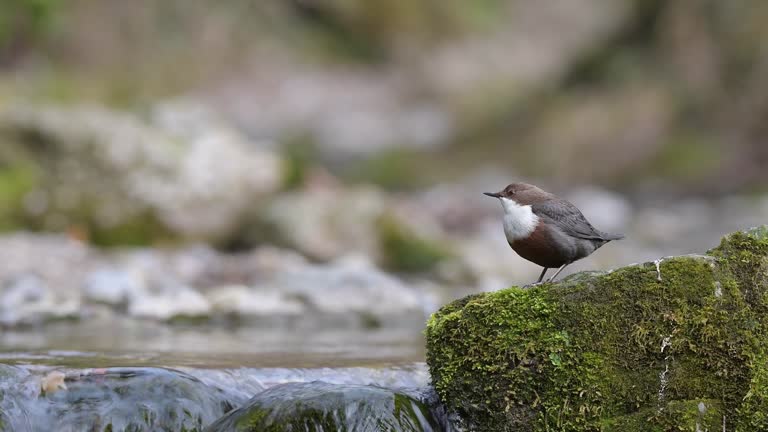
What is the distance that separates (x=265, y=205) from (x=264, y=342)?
212 inches

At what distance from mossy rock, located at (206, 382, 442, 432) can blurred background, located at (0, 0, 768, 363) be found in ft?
6.07

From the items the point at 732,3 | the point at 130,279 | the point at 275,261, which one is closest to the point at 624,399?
the point at 130,279

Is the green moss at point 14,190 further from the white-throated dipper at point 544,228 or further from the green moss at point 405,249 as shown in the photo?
the white-throated dipper at point 544,228

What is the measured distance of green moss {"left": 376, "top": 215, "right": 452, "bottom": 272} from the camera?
1230 cm

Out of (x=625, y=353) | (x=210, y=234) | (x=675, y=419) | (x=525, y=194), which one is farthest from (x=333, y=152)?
(x=675, y=419)

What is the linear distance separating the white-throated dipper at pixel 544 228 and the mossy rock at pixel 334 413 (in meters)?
1.07

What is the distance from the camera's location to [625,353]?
421 centimetres

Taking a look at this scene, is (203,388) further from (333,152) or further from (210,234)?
(333,152)

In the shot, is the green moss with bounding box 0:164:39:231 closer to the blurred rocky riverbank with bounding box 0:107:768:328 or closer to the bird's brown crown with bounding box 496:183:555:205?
the blurred rocky riverbank with bounding box 0:107:768:328

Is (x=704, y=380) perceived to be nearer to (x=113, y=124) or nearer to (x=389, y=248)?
(x=389, y=248)

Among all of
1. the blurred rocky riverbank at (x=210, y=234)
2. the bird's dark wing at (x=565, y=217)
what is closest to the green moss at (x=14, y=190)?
the blurred rocky riverbank at (x=210, y=234)

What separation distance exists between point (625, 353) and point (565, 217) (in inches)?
42.5

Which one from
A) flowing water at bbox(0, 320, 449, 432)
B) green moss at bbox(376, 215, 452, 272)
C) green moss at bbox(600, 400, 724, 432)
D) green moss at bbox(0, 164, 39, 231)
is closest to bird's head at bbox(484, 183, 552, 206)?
flowing water at bbox(0, 320, 449, 432)

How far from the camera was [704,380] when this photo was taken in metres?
4.19
